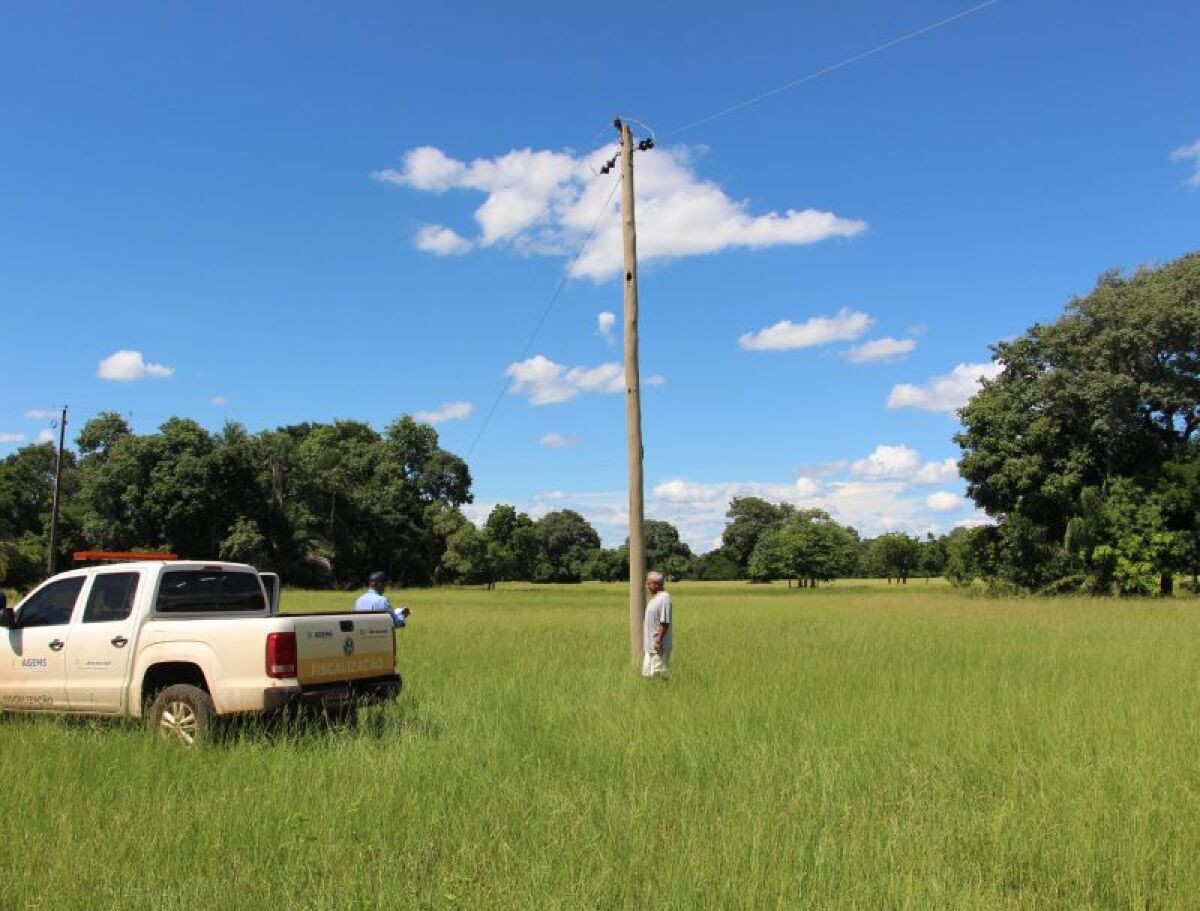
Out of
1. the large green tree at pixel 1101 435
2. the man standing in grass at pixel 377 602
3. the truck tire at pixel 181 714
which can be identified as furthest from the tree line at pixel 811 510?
the truck tire at pixel 181 714

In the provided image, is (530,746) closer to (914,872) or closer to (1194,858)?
(914,872)

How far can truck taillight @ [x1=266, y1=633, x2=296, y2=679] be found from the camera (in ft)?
27.4

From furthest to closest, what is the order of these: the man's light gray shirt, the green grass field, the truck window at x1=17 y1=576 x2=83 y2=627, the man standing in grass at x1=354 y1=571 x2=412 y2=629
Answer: the man standing in grass at x1=354 y1=571 x2=412 y2=629, the man's light gray shirt, the truck window at x1=17 y1=576 x2=83 y2=627, the green grass field

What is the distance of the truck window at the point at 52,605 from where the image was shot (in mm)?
9930

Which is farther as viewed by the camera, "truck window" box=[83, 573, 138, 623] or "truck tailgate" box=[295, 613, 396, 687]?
"truck window" box=[83, 573, 138, 623]

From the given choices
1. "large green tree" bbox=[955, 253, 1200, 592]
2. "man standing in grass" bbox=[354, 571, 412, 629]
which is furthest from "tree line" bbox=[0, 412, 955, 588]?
"large green tree" bbox=[955, 253, 1200, 592]

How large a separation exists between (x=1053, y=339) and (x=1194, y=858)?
5007 cm

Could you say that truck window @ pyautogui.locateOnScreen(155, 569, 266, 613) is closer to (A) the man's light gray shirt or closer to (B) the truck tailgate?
(B) the truck tailgate

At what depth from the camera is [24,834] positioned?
5.78m

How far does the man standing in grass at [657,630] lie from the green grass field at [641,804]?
1.42 feet

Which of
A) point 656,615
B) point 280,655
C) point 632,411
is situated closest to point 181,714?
point 280,655

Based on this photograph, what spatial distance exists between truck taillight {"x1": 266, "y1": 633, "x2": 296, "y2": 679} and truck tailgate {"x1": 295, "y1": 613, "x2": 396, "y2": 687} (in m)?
0.06

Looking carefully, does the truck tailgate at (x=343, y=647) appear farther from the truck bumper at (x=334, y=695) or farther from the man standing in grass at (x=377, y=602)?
the man standing in grass at (x=377, y=602)

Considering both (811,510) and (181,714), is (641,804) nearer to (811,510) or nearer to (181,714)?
(181,714)
